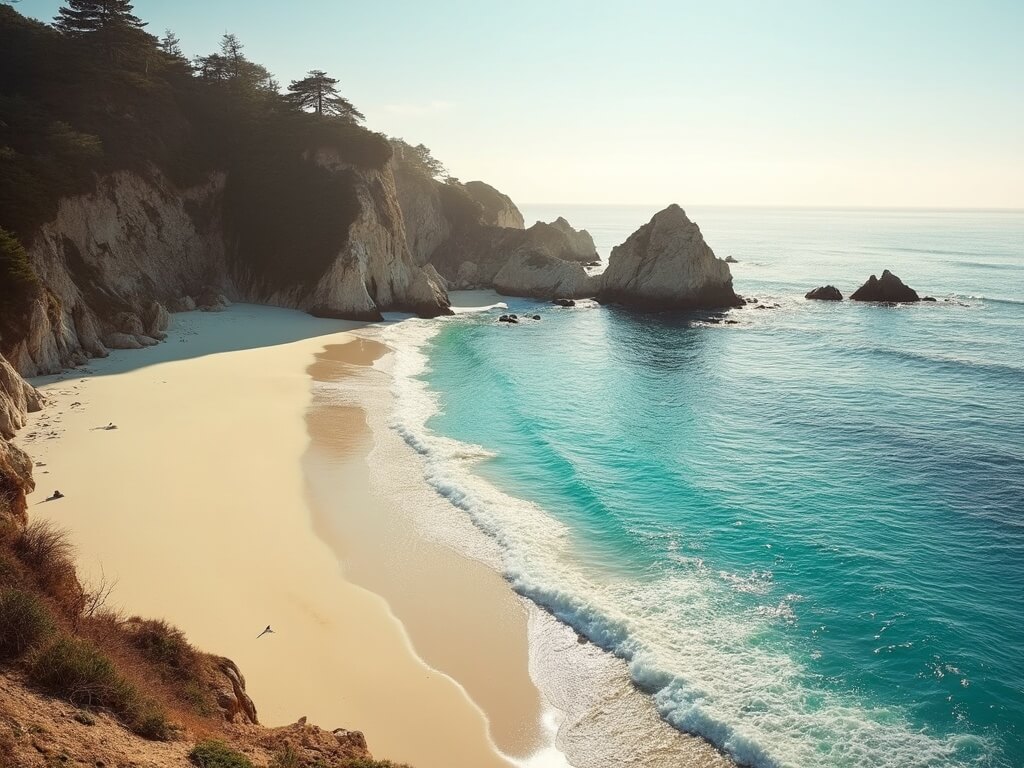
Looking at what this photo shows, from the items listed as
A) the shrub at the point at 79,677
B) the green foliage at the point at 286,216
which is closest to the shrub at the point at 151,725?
the shrub at the point at 79,677

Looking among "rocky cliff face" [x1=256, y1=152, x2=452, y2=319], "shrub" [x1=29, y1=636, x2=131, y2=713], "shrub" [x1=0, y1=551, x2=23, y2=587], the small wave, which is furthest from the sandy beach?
"rocky cliff face" [x1=256, y1=152, x2=452, y2=319]

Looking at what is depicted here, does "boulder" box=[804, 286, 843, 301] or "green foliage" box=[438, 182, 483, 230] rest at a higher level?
"green foliage" box=[438, 182, 483, 230]

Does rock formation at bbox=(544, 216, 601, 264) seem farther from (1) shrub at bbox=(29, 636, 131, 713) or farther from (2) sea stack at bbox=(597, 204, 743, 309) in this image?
(1) shrub at bbox=(29, 636, 131, 713)

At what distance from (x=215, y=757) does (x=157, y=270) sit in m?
45.3

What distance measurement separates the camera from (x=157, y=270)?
46.2m

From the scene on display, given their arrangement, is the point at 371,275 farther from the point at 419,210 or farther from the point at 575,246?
the point at 575,246

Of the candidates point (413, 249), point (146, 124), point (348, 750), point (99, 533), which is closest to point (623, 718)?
point (348, 750)

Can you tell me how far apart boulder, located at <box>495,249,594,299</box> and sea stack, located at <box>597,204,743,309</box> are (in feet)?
18.7

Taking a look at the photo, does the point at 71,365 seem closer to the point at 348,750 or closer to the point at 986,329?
the point at 348,750

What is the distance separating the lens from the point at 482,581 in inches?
637

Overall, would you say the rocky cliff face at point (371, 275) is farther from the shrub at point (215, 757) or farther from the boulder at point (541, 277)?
the shrub at point (215, 757)

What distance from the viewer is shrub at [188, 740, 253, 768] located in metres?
7.79

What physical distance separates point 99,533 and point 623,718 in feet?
42.6

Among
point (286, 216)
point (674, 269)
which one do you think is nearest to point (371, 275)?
point (286, 216)
